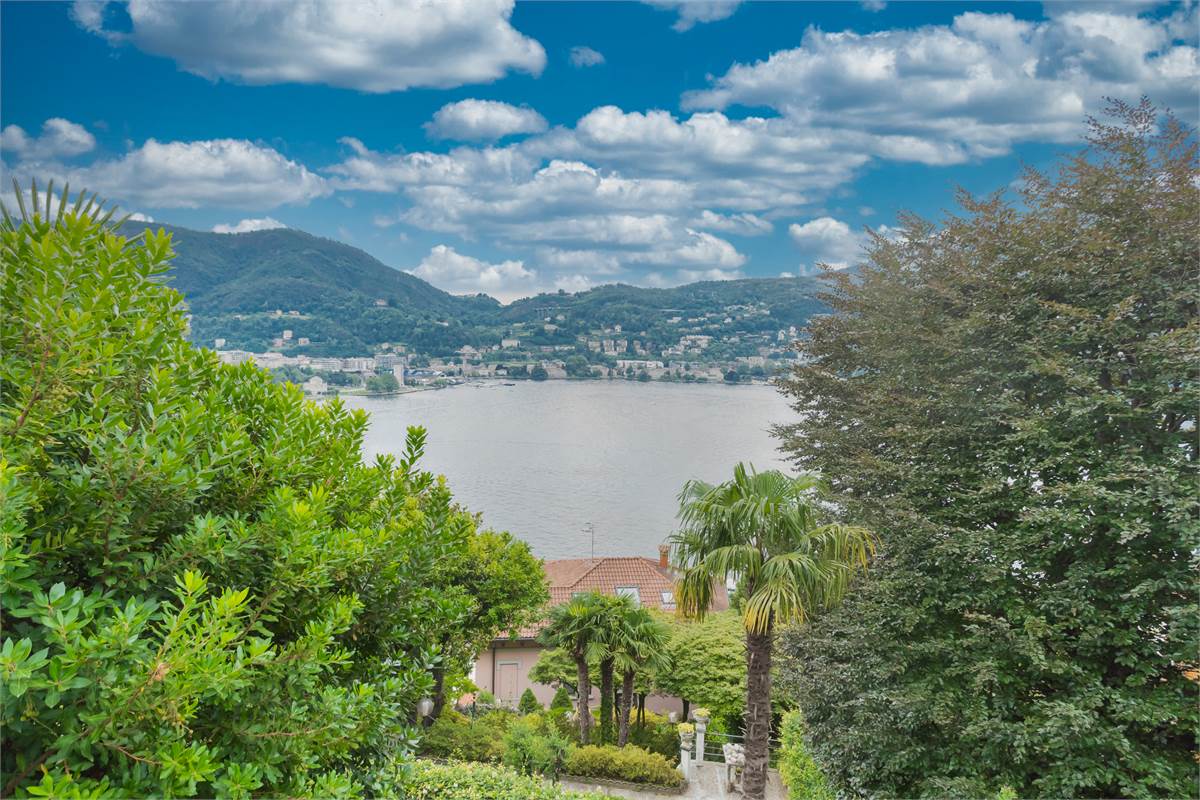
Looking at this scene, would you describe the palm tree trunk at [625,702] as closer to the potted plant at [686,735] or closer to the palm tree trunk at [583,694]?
the palm tree trunk at [583,694]

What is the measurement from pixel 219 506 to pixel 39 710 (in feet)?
3.36

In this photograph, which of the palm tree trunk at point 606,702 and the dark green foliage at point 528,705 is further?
the dark green foliage at point 528,705

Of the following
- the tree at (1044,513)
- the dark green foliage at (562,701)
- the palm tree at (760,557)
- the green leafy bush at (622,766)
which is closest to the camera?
the tree at (1044,513)

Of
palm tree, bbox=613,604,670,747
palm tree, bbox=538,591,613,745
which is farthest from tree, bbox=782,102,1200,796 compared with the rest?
palm tree, bbox=538,591,613,745

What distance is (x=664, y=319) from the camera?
8888cm


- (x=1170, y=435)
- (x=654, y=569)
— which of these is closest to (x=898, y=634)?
(x=1170, y=435)

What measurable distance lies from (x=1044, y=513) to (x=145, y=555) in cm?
827

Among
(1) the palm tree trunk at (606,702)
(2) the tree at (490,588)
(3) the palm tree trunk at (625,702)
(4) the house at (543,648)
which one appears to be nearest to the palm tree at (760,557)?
(3) the palm tree trunk at (625,702)

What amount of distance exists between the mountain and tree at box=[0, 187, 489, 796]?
176ft

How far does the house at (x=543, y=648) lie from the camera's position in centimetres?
2358

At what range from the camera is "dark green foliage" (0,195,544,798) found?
2.15 meters

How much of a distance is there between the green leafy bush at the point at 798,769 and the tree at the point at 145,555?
30.5 feet

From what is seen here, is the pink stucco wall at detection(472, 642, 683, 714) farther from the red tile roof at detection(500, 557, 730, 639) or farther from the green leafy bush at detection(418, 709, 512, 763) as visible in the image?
the green leafy bush at detection(418, 709, 512, 763)

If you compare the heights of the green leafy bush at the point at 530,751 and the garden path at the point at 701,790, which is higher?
the green leafy bush at the point at 530,751
